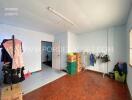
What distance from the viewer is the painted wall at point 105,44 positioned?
3.91 metres

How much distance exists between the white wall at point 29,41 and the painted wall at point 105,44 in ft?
Answer: 9.44

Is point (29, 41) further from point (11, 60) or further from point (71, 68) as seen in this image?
point (71, 68)

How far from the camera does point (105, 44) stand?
4461mm

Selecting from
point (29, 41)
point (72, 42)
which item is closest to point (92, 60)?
point (72, 42)

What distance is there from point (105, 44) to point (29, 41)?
4.27 meters

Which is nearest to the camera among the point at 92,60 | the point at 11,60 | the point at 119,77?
the point at 11,60

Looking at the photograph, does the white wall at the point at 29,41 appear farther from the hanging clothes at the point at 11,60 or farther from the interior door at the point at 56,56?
the hanging clothes at the point at 11,60

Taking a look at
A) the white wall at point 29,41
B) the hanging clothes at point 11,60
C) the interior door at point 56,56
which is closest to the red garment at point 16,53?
the hanging clothes at point 11,60

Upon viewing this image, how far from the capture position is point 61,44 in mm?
5352

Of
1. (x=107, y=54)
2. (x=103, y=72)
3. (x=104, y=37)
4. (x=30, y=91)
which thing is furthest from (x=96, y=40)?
(x=30, y=91)

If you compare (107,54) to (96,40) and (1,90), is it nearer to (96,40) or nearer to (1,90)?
(96,40)

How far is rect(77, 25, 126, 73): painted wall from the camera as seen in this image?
12.8ft

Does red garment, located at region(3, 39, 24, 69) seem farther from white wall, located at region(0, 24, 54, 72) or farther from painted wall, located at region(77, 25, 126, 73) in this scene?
painted wall, located at region(77, 25, 126, 73)

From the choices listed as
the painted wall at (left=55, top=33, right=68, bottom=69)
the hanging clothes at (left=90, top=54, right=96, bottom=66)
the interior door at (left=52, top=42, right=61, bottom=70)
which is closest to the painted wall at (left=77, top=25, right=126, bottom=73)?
the hanging clothes at (left=90, top=54, right=96, bottom=66)
